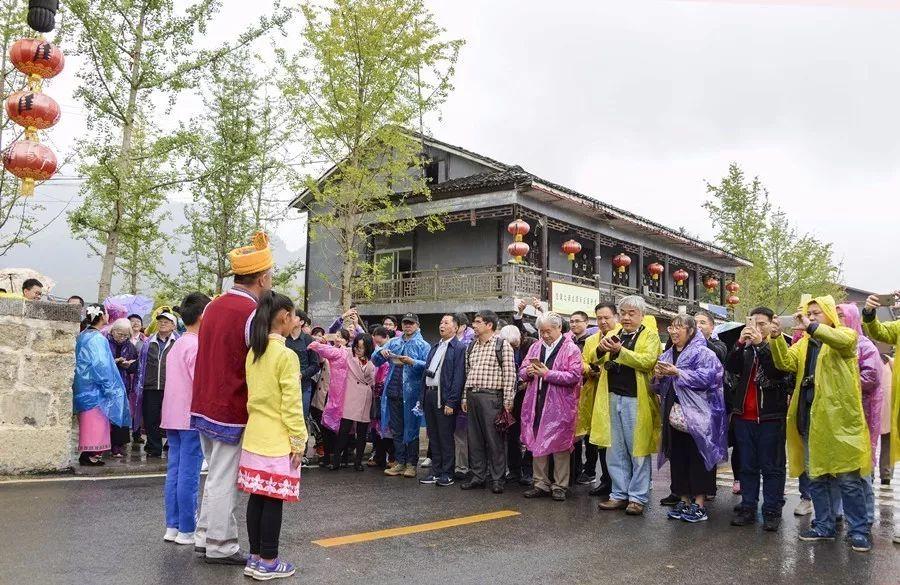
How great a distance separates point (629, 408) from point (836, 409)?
1.80m

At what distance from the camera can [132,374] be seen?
388 inches

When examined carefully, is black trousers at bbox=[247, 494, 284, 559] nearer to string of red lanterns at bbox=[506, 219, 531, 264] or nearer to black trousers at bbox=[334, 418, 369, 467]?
black trousers at bbox=[334, 418, 369, 467]

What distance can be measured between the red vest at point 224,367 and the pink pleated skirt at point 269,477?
327 millimetres

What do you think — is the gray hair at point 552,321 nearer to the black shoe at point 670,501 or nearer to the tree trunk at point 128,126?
the black shoe at point 670,501

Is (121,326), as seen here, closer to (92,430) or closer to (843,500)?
(92,430)

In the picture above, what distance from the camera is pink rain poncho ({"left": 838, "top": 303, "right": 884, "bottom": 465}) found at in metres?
6.08

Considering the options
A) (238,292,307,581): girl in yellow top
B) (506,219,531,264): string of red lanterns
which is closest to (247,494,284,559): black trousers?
(238,292,307,581): girl in yellow top

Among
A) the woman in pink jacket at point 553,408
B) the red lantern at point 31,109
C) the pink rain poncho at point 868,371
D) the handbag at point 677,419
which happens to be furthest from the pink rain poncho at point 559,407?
the red lantern at point 31,109

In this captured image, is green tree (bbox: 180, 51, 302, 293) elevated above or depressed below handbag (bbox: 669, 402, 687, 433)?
above

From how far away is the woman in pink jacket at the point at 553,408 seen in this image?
7.40 m

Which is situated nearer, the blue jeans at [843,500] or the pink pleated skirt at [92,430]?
the blue jeans at [843,500]

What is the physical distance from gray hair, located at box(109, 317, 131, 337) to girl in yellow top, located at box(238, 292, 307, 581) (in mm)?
5842

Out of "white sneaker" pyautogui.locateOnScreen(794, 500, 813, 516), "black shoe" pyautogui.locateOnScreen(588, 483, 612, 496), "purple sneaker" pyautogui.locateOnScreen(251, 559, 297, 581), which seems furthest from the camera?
"black shoe" pyautogui.locateOnScreen(588, 483, 612, 496)

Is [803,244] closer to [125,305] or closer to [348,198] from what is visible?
[348,198]
